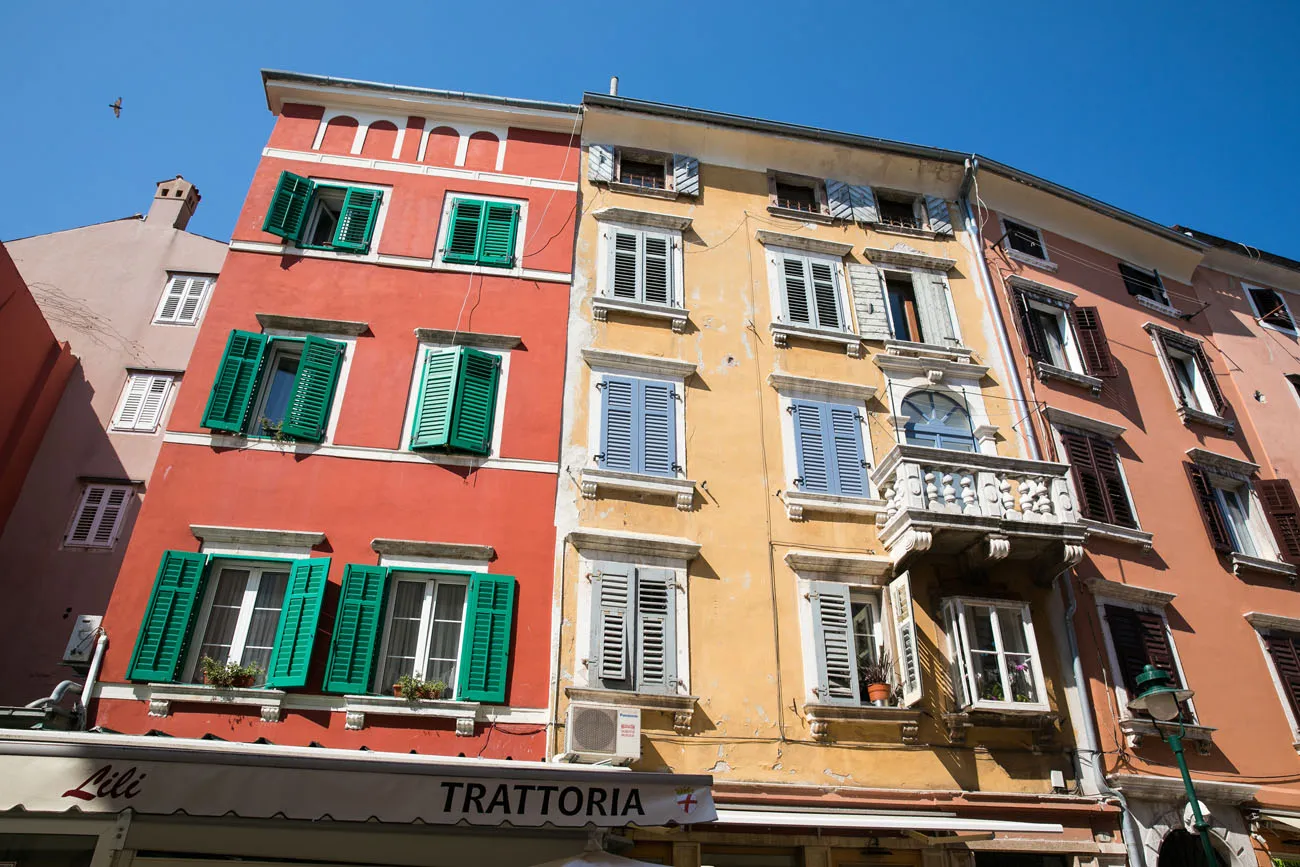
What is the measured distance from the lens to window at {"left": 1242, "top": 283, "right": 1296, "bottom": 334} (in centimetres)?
2068

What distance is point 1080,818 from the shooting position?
12062 millimetres

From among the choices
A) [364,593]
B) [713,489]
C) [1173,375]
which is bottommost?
[364,593]

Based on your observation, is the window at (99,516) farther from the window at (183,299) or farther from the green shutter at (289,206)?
the green shutter at (289,206)

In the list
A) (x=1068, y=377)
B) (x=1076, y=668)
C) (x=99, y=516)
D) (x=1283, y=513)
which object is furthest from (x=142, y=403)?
(x=1283, y=513)

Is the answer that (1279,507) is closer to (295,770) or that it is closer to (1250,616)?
(1250,616)

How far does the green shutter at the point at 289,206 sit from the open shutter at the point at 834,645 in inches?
393

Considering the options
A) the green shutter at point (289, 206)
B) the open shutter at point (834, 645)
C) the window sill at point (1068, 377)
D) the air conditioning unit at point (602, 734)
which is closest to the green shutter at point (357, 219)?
the green shutter at point (289, 206)

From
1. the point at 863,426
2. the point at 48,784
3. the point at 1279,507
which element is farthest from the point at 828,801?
the point at 1279,507

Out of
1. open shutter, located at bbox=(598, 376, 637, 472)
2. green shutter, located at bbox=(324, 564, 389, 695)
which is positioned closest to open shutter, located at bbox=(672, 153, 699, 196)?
open shutter, located at bbox=(598, 376, 637, 472)

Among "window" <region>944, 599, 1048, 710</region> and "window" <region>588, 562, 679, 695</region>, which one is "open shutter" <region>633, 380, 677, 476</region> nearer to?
"window" <region>588, 562, 679, 695</region>

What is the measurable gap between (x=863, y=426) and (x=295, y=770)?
9914 mm

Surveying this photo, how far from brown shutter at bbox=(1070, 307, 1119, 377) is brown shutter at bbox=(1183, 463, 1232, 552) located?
7.56 ft

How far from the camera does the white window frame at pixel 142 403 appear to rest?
1625 cm

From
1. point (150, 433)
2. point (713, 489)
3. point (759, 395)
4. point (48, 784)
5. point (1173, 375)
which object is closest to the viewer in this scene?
point (48, 784)
